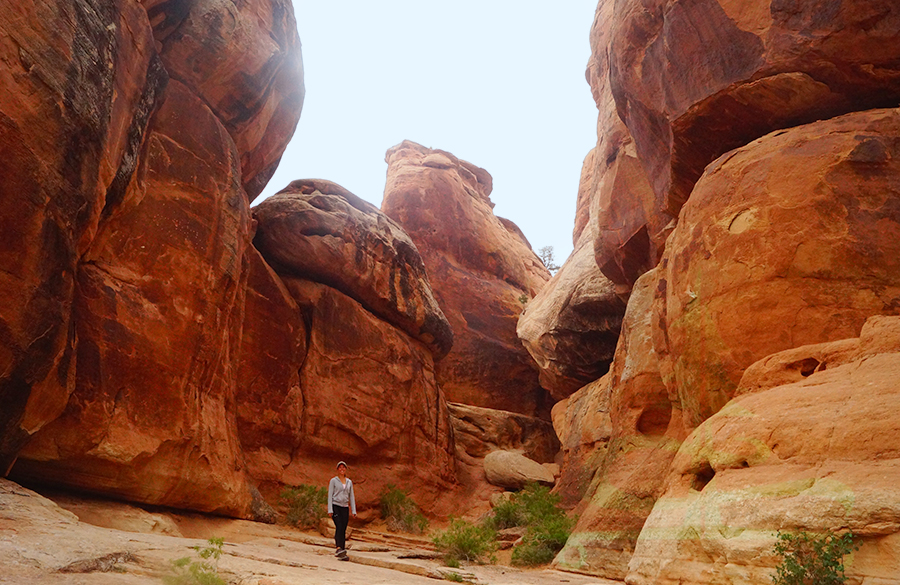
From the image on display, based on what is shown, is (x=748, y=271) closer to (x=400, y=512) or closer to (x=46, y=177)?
(x=46, y=177)

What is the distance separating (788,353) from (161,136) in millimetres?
12369

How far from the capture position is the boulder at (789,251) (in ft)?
28.0

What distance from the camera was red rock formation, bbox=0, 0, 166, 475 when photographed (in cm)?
775

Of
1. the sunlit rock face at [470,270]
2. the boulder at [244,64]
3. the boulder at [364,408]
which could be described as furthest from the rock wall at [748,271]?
the sunlit rock face at [470,270]

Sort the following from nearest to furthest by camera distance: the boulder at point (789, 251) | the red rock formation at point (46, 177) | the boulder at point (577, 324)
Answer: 1. the red rock formation at point (46, 177)
2. the boulder at point (789, 251)
3. the boulder at point (577, 324)

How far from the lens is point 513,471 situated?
76.0ft

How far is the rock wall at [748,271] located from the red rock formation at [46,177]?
842cm

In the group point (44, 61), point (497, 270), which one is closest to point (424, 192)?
point (497, 270)

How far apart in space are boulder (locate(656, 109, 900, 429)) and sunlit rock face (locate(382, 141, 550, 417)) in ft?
64.4

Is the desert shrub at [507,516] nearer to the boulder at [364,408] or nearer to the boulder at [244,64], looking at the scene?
the boulder at [364,408]

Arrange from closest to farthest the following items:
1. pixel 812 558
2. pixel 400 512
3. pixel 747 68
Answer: pixel 812 558 < pixel 747 68 < pixel 400 512

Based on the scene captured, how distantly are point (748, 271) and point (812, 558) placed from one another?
15.9ft

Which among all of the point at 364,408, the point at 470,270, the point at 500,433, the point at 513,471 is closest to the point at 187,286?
the point at 364,408

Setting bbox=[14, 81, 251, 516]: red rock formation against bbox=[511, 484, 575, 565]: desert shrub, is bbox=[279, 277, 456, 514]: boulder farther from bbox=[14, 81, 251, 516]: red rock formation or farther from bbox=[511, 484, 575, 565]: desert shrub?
bbox=[511, 484, 575, 565]: desert shrub
